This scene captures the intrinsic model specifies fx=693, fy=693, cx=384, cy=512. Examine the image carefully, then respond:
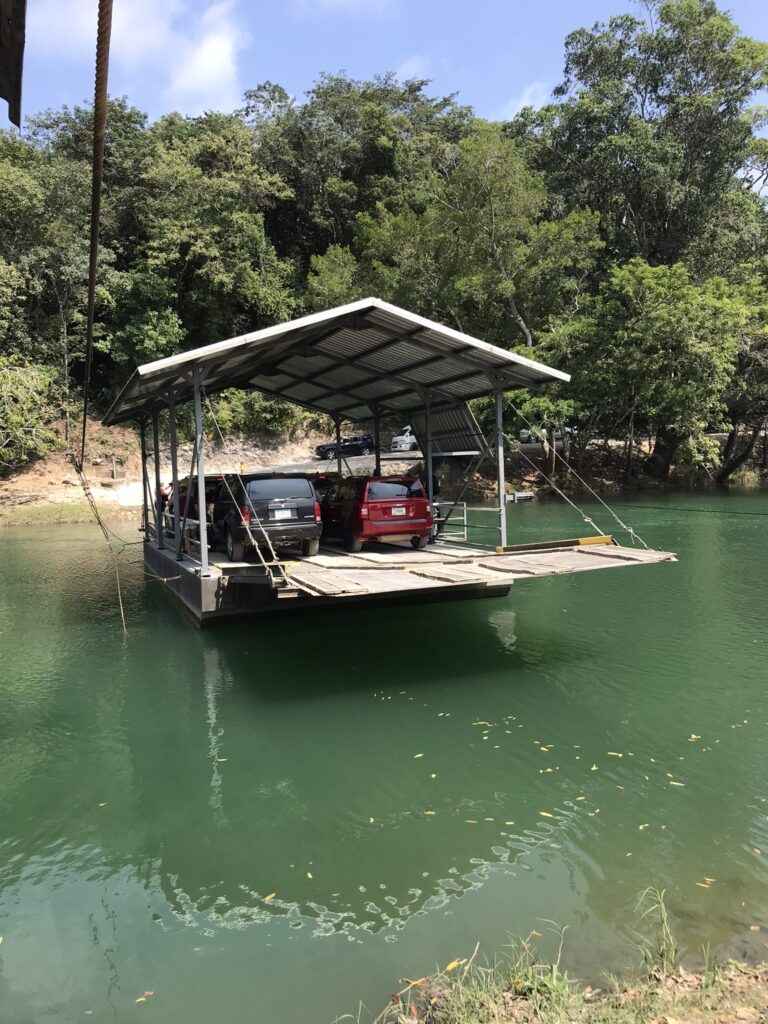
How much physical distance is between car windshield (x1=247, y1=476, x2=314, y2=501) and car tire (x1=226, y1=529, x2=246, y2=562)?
0.95 metres

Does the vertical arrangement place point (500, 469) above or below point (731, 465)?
below

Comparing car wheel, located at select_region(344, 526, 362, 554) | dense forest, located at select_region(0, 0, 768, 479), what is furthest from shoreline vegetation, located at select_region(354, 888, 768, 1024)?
dense forest, located at select_region(0, 0, 768, 479)

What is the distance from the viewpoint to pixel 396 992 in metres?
3.82

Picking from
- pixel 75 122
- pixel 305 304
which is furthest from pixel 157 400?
pixel 75 122

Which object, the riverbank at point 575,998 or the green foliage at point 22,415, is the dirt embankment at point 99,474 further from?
the riverbank at point 575,998

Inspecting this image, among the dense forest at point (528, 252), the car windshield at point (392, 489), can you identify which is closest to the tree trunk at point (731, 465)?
the dense forest at point (528, 252)

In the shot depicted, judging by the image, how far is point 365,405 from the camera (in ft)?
60.9

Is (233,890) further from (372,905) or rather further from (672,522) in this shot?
(672,522)

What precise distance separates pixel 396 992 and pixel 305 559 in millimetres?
8710

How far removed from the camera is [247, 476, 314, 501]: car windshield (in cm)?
1169

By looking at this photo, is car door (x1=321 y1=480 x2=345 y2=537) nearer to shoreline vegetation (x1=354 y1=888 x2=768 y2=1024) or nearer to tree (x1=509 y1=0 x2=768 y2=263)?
shoreline vegetation (x1=354 y1=888 x2=768 y2=1024)

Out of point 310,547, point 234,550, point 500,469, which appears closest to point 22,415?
point 234,550

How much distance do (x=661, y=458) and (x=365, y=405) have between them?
88.3 ft

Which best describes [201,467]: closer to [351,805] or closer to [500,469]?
[500,469]
